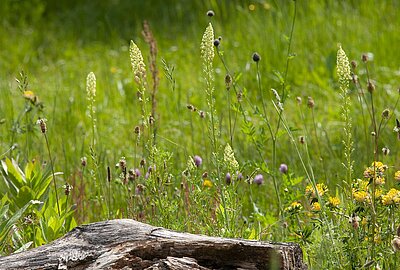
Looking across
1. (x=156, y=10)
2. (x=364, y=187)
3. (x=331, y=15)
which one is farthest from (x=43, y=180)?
(x=156, y=10)

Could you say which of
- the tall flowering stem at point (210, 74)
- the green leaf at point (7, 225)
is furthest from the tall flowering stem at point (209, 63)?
the green leaf at point (7, 225)

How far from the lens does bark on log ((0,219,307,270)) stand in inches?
88.0

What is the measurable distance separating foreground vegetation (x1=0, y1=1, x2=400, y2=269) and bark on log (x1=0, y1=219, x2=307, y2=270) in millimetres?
241

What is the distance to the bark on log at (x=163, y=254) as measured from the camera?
2236 millimetres

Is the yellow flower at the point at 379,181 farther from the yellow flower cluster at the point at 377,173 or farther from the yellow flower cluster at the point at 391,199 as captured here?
the yellow flower cluster at the point at 391,199

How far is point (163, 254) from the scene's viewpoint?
227cm

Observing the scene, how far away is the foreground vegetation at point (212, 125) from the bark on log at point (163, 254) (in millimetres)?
241

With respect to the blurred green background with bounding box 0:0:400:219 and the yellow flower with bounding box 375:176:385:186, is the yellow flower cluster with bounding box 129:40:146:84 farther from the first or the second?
the blurred green background with bounding box 0:0:400:219

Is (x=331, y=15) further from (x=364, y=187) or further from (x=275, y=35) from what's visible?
(x=364, y=187)

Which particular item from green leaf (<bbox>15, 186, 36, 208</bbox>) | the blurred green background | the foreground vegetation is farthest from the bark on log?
the blurred green background

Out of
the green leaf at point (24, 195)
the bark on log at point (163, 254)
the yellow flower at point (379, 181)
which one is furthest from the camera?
Result: the green leaf at point (24, 195)

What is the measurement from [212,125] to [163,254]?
0.64 m

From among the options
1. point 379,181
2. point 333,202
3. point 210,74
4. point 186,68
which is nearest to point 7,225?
point 210,74

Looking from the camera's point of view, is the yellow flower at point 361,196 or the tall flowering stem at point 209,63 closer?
the yellow flower at point 361,196
